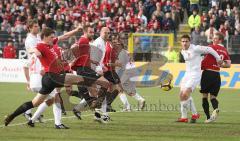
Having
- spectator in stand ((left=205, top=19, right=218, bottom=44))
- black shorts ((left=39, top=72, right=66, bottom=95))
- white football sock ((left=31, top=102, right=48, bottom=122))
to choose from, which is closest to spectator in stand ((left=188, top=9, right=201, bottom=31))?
spectator in stand ((left=205, top=19, right=218, bottom=44))

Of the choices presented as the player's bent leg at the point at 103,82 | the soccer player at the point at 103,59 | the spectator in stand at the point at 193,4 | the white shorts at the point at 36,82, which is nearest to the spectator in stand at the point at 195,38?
the spectator in stand at the point at 193,4

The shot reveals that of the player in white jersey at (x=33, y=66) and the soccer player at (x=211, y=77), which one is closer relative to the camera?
the player in white jersey at (x=33, y=66)

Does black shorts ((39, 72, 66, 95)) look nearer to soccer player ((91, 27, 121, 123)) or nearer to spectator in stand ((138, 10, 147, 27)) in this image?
soccer player ((91, 27, 121, 123))

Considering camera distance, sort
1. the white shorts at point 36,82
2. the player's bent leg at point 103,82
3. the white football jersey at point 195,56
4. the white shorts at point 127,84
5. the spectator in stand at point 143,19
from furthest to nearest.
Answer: the spectator in stand at point 143,19
the white shorts at point 127,84
the player's bent leg at point 103,82
the white football jersey at point 195,56
the white shorts at point 36,82

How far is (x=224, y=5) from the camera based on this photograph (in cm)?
3669

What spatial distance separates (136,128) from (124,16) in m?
21.4

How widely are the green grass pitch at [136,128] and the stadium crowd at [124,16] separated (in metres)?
12.5

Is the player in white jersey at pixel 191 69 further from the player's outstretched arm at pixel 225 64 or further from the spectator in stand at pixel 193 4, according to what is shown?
the spectator in stand at pixel 193 4

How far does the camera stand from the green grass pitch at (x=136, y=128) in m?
14.1

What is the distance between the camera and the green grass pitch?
46.3 feet

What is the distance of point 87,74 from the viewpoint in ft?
56.2

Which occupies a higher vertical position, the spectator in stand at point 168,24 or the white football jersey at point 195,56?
the white football jersey at point 195,56

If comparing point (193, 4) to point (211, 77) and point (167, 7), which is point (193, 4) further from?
point (211, 77)

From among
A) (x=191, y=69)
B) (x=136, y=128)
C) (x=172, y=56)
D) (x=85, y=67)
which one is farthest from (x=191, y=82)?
(x=172, y=56)
